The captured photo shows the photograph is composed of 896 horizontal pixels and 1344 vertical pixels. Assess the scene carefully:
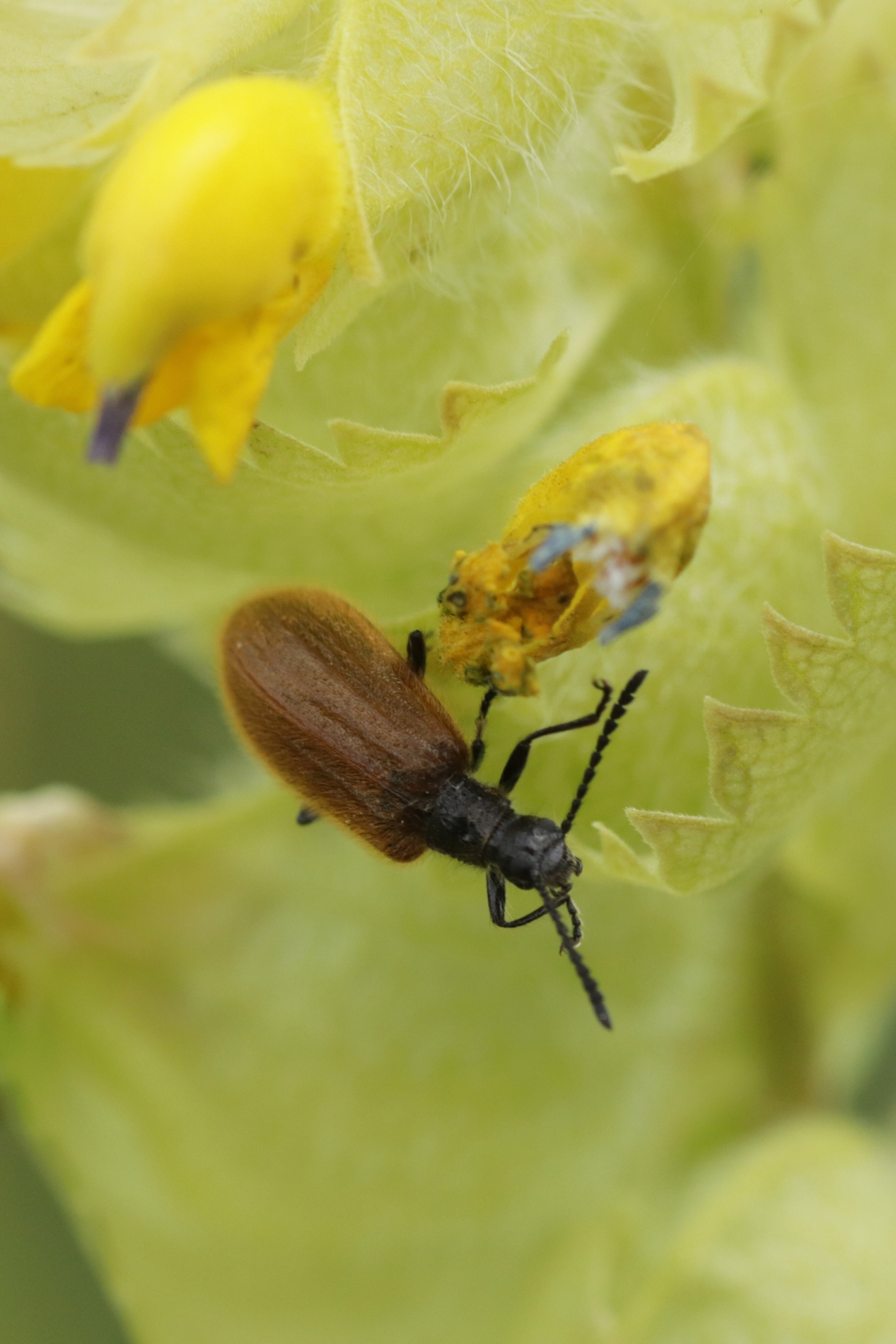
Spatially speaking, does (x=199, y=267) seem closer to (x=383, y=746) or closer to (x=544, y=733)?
(x=544, y=733)

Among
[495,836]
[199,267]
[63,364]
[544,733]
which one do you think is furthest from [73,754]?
[199,267]

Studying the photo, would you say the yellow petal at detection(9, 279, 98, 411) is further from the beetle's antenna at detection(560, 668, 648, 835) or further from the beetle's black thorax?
the beetle's black thorax

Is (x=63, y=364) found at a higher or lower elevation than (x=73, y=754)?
higher

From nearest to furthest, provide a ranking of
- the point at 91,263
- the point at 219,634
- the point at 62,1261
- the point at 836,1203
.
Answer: the point at 91,263
the point at 219,634
the point at 836,1203
the point at 62,1261

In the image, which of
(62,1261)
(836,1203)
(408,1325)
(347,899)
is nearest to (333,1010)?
(347,899)

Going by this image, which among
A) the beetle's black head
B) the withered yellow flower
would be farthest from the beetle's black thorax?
the withered yellow flower

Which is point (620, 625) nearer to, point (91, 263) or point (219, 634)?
point (91, 263)
